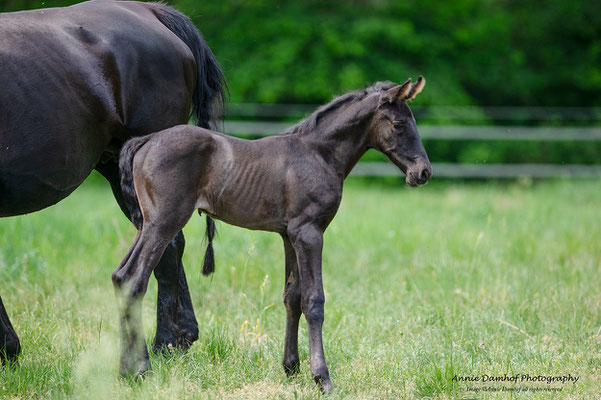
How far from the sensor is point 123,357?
3.46 meters

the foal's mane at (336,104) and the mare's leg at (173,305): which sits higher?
the foal's mane at (336,104)

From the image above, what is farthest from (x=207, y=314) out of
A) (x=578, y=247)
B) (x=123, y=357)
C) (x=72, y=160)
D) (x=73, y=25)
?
(x=578, y=247)

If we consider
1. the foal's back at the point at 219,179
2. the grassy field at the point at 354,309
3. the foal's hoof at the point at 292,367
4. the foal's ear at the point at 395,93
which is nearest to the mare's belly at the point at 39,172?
the foal's back at the point at 219,179

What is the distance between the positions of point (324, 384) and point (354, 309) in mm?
1674

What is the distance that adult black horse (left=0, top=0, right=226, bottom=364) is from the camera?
3473 millimetres

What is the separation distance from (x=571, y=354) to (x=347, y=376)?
1.40m

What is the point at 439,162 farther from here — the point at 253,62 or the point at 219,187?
the point at 219,187

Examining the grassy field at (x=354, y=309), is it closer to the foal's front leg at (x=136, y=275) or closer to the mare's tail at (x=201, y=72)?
the foal's front leg at (x=136, y=275)

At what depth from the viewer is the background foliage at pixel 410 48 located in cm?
1548

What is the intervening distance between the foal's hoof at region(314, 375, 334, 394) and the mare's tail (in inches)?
76.5

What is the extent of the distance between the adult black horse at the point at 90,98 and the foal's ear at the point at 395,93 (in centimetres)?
136

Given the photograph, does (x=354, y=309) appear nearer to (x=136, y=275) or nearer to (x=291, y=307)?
(x=291, y=307)

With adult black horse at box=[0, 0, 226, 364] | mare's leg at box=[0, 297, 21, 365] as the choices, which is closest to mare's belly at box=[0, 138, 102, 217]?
adult black horse at box=[0, 0, 226, 364]

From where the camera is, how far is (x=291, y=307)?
362 cm
